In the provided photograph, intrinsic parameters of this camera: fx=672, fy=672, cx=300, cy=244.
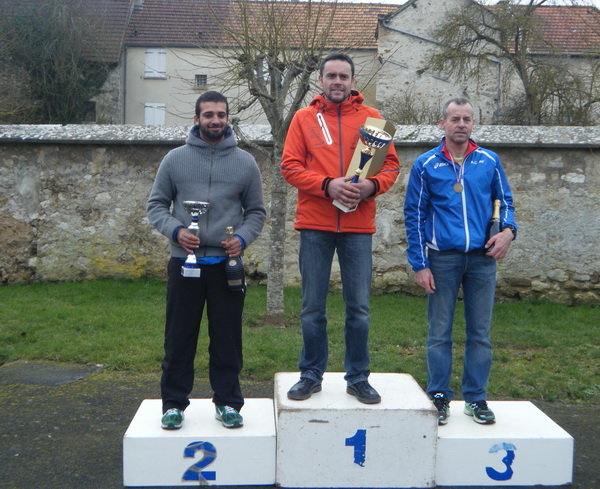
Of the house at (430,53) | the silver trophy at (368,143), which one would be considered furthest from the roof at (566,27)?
the silver trophy at (368,143)

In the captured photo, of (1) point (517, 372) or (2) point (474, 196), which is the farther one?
(1) point (517, 372)

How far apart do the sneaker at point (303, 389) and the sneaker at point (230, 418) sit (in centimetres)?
30

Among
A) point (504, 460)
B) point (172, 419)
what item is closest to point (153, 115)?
point (172, 419)

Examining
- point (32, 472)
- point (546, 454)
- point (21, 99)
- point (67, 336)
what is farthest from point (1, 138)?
point (21, 99)

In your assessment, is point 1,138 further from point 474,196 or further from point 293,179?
point 474,196

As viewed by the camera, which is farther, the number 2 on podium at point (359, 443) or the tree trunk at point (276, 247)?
the tree trunk at point (276, 247)

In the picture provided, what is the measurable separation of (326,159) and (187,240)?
87 cm

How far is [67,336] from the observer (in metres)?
6.21

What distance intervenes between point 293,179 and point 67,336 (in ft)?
11.6

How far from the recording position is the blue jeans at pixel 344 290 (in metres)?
3.70

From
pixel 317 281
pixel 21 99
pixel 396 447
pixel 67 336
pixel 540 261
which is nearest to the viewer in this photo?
pixel 396 447

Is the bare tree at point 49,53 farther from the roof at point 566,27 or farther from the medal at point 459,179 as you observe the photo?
the medal at point 459,179

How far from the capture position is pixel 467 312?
3.88m

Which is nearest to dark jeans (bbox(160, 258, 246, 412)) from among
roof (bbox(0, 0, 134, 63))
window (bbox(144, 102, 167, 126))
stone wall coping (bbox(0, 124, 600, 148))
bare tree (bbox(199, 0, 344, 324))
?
bare tree (bbox(199, 0, 344, 324))
